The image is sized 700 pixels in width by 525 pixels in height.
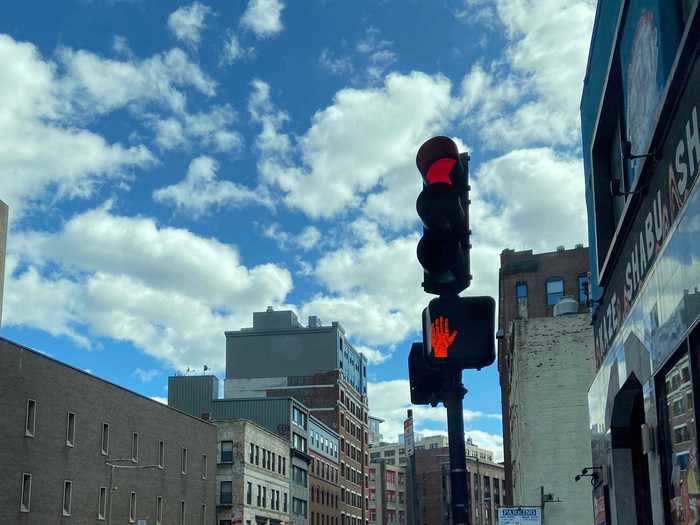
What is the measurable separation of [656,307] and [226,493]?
71.4 metres

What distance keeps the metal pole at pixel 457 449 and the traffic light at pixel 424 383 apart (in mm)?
362

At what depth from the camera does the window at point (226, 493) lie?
76062 mm

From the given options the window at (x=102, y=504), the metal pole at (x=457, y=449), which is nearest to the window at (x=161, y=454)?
the window at (x=102, y=504)

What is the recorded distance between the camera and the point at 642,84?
9211 millimetres

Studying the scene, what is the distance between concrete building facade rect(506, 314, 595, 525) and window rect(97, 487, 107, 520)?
24.5 m

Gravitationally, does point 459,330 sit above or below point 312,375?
below

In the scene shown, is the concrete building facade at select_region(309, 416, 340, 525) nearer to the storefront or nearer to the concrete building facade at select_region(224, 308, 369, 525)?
the concrete building facade at select_region(224, 308, 369, 525)

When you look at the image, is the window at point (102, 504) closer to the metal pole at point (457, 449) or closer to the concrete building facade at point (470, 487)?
the metal pole at point (457, 449)

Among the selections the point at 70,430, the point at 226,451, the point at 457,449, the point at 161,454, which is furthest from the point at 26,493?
the point at 457,449

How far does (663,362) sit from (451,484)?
354cm

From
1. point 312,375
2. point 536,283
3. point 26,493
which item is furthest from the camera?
point 312,375

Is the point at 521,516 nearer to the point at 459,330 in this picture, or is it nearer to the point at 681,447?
the point at 681,447

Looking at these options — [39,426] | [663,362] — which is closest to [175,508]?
[39,426]

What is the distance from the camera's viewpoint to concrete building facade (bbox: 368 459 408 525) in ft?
568
